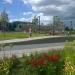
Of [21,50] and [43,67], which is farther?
[21,50]

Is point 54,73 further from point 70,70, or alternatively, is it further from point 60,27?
point 60,27

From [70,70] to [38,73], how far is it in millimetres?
909

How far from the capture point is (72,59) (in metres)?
7.71

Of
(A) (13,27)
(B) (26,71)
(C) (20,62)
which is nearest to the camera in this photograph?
(B) (26,71)

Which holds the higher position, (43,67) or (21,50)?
(43,67)

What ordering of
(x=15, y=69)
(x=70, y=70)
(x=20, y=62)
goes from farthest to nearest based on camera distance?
(x=20, y=62)
(x=15, y=69)
(x=70, y=70)

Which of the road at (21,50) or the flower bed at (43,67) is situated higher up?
the flower bed at (43,67)

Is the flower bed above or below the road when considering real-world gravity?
above

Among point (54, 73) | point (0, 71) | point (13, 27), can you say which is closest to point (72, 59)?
point (54, 73)

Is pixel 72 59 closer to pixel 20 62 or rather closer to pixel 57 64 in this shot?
pixel 57 64

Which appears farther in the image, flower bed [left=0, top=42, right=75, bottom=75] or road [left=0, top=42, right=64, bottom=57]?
road [left=0, top=42, right=64, bottom=57]

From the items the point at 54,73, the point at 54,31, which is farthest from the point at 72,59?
the point at 54,31

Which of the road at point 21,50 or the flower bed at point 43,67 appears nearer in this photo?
the flower bed at point 43,67

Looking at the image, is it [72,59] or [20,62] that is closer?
[72,59]
